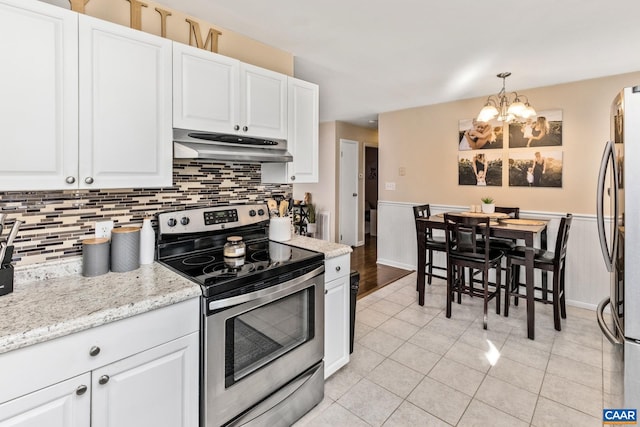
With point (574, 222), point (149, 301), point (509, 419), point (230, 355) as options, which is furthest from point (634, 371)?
point (574, 222)

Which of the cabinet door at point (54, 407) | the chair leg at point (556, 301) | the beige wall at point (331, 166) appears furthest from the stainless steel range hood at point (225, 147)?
the beige wall at point (331, 166)

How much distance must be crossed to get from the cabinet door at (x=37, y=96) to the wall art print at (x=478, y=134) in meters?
Result: 3.88

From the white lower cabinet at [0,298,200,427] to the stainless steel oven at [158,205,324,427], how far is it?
80 millimetres

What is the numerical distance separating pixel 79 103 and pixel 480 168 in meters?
3.93

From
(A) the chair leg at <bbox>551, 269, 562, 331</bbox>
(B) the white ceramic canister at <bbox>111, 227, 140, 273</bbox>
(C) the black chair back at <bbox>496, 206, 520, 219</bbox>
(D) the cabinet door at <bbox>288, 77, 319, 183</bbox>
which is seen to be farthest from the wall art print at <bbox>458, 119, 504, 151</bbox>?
(B) the white ceramic canister at <bbox>111, 227, 140, 273</bbox>

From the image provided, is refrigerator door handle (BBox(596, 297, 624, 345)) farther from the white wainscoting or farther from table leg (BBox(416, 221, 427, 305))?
the white wainscoting

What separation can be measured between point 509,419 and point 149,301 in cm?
200

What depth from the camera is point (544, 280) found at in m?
3.14

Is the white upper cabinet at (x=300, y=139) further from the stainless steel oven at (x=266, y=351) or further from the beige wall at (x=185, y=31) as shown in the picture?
the stainless steel oven at (x=266, y=351)

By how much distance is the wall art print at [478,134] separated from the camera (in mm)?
3820

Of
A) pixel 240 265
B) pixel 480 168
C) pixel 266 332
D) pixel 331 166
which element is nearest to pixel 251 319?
pixel 266 332

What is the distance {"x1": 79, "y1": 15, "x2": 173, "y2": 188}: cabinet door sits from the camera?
4.69 ft

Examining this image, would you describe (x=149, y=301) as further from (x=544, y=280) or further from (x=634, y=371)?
(x=544, y=280)

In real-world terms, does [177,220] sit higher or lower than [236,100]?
lower
